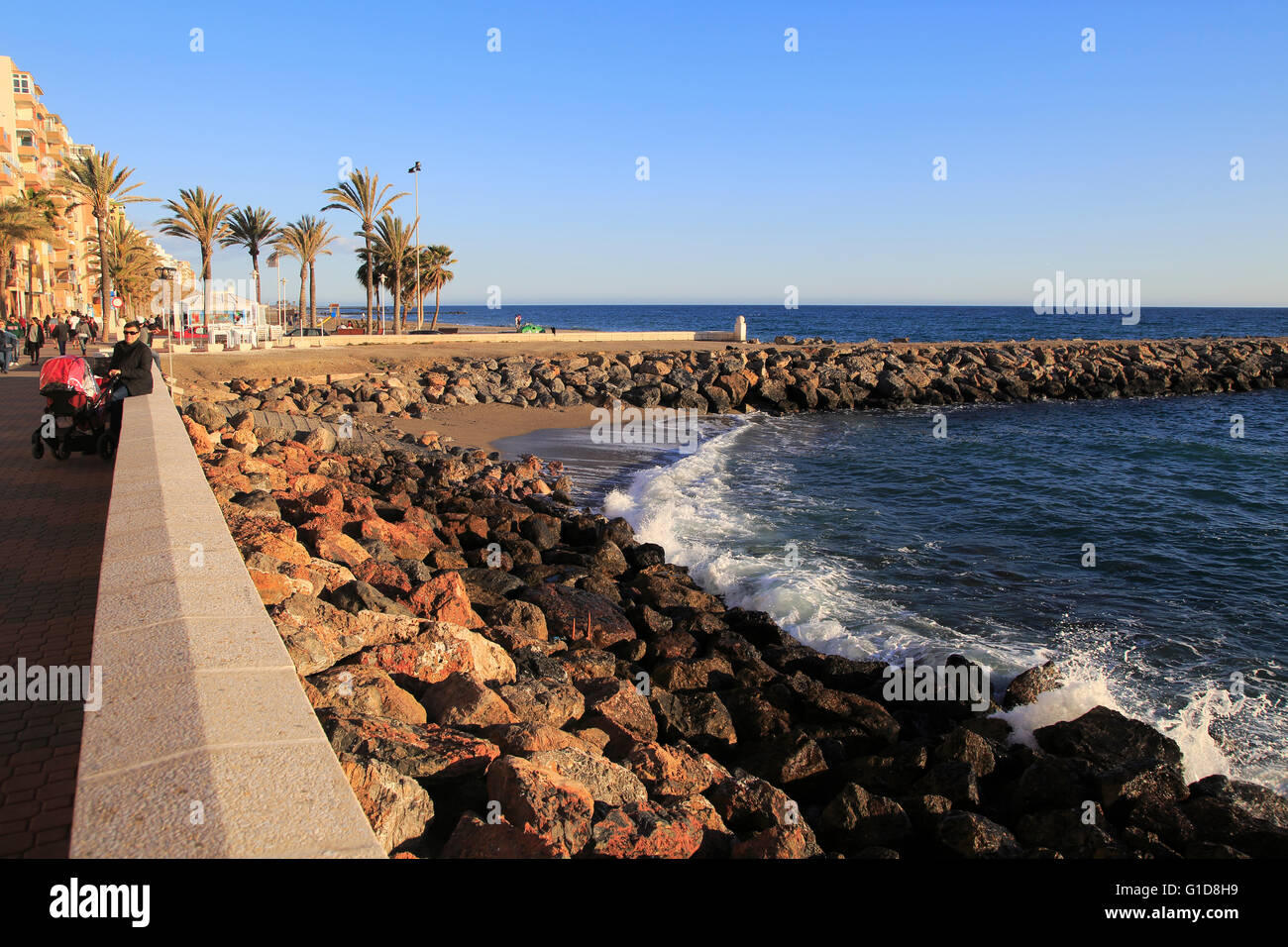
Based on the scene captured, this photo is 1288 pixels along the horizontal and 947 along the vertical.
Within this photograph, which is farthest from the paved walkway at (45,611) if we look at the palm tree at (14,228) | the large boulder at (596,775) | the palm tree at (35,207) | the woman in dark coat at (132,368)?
the palm tree at (35,207)

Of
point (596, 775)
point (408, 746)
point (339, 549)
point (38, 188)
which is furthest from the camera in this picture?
point (38, 188)

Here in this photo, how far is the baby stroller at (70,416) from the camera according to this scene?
1213cm

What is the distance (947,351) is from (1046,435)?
14.3 metres

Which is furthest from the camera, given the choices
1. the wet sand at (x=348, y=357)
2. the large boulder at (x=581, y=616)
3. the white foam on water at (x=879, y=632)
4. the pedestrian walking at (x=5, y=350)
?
the wet sand at (x=348, y=357)

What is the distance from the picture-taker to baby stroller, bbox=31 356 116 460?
12133 mm

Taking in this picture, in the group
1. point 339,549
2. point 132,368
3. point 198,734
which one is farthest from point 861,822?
point 132,368

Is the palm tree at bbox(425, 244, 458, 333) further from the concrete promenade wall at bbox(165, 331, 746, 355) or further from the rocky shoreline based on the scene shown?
the rocky shoreline

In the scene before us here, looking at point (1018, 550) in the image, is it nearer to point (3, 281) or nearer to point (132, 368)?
point (132, 368)

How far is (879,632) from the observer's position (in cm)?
997

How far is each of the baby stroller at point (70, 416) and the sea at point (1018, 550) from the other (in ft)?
25.9

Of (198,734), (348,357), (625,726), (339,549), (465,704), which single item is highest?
(348,357)

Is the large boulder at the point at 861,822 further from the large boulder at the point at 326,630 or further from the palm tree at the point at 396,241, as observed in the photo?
the palm tree at the point at 396,241

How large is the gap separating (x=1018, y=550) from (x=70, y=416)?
14516 millimetres

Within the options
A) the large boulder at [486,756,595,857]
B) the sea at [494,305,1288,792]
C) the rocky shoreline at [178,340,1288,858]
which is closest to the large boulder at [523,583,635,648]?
the rocky shoreline at [178,340,1288,858]
